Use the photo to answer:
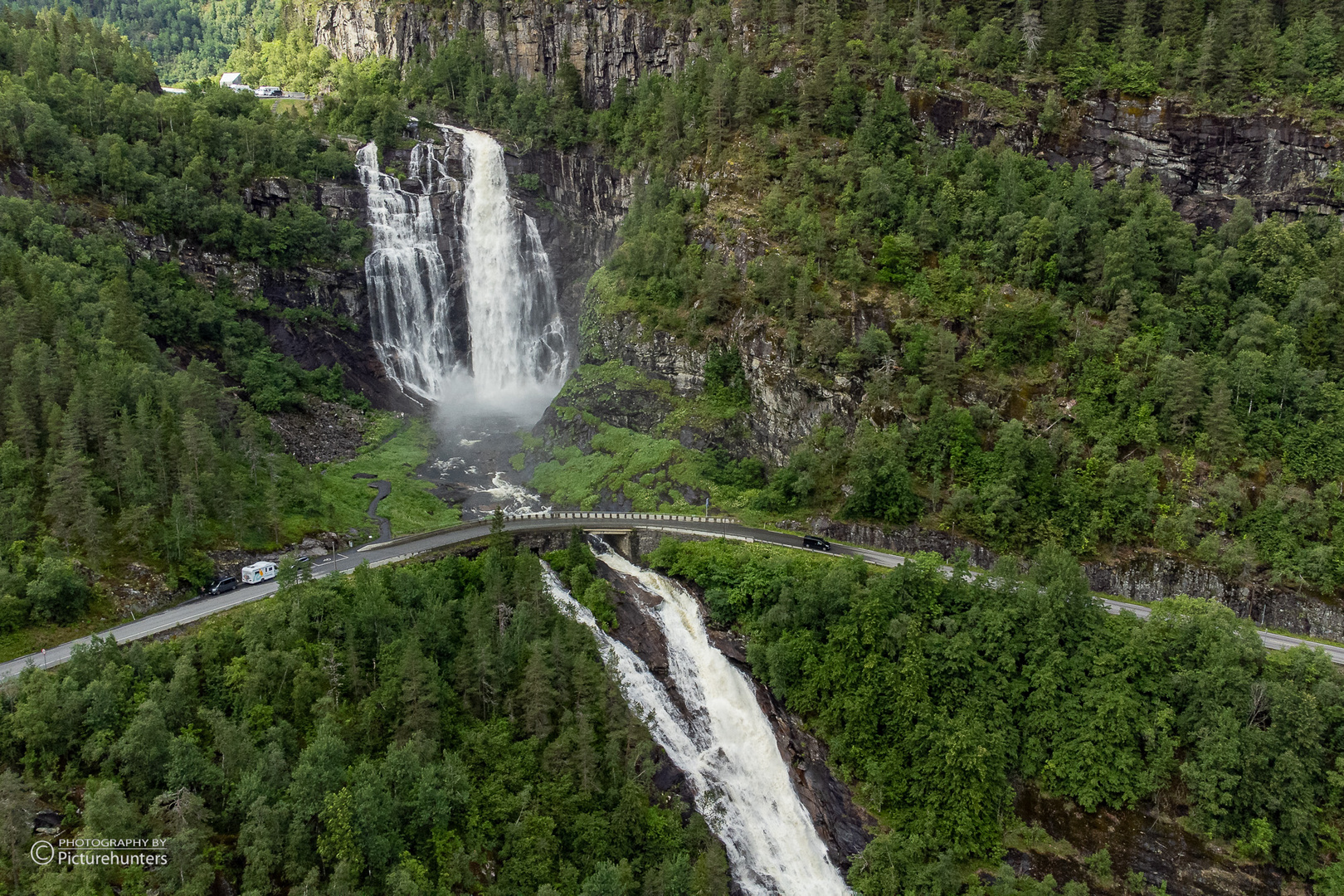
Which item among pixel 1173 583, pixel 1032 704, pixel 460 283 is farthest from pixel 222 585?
pixel 1173 583

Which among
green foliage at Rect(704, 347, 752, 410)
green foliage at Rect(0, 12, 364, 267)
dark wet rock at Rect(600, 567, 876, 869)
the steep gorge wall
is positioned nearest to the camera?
dark wet rock at Rect(600, 567, 876, 869)

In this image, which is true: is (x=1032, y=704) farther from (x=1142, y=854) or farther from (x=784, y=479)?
(x=784, y=479)

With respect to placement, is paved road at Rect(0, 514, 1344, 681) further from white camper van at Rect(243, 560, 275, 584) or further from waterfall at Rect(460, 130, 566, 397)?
waterfall at Rect(460, 130, 566, 397)

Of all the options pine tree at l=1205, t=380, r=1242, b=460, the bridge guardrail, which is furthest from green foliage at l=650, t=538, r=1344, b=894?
pine tree at l=1205, t=380, r=1242, b=460

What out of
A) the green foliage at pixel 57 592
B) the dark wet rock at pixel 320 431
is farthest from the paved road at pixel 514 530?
the dark wet rock at pixel 320 431

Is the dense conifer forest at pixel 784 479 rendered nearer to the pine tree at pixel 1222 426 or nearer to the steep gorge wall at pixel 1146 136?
the pine tree at pixel 1222 426

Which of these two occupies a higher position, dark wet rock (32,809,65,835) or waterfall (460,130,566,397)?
waterfall (460,130,566,397)
